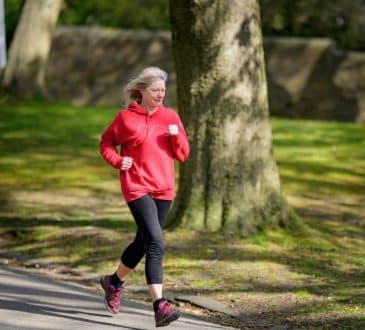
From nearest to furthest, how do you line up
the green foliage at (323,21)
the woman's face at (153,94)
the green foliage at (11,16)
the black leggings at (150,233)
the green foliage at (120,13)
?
the black leggings at (150,233) → the woman's face at (153,94) → the green foliage at (323,21) → the green foliage at (11,16) → the green foliage at (120,13)

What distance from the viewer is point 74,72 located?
27094 mm

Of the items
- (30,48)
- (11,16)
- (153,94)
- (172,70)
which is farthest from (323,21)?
(153,94)

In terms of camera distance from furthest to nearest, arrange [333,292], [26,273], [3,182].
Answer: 1. [3,182]
2. [26,273]
3. [333,292]

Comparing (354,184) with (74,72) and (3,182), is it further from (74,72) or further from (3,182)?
(74,72)

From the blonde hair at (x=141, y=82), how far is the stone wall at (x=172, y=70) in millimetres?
16662

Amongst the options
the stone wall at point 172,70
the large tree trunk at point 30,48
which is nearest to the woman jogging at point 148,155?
the large tree trunk at point 30,48

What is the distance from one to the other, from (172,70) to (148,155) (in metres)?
18.6

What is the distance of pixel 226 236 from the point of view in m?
11.4

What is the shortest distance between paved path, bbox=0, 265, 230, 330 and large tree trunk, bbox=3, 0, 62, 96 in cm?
1430

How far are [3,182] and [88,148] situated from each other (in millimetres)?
3286

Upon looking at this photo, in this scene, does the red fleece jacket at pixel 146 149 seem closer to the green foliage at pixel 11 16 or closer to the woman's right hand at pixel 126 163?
the woman's right hand at pixel 126 163

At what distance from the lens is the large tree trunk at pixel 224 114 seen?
11258 millimetres

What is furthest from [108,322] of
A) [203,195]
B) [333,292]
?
[203,195]

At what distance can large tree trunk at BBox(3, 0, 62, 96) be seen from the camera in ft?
78.0
